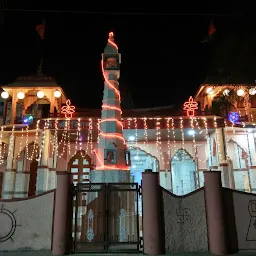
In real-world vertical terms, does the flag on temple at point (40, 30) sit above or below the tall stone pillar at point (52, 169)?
above

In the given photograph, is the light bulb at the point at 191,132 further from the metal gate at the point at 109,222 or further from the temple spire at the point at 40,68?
the temple spire at the point at 40,68

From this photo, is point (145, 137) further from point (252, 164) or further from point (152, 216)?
point (152, 216)

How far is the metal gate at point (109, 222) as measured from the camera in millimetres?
7238

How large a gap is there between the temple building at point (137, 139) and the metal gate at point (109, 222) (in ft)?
23.1

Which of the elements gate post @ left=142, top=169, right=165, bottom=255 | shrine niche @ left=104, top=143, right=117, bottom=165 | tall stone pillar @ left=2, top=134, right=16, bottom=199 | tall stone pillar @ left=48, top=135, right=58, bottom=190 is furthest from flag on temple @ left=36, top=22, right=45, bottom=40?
gate post @ left=142, top=169, right=165, bottom=255

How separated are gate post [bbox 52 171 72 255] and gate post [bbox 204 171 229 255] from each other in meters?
3.63

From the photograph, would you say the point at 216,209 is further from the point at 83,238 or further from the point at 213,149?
the point at 213,149

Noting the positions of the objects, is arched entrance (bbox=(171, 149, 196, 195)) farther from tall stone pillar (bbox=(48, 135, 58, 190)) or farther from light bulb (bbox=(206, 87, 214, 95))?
tall stone pillar (bbox=(48, 135, 58, 190))

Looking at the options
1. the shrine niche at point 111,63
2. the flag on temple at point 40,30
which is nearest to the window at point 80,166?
the shrine niche at point 111,63

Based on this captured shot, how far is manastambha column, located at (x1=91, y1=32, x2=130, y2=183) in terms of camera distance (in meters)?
11.2

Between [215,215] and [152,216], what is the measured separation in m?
1.62

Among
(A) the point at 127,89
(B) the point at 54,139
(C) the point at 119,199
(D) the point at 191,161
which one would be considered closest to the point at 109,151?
(C) the point at 119,199

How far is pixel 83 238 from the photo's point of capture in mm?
7938

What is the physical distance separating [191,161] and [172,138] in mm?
2879
